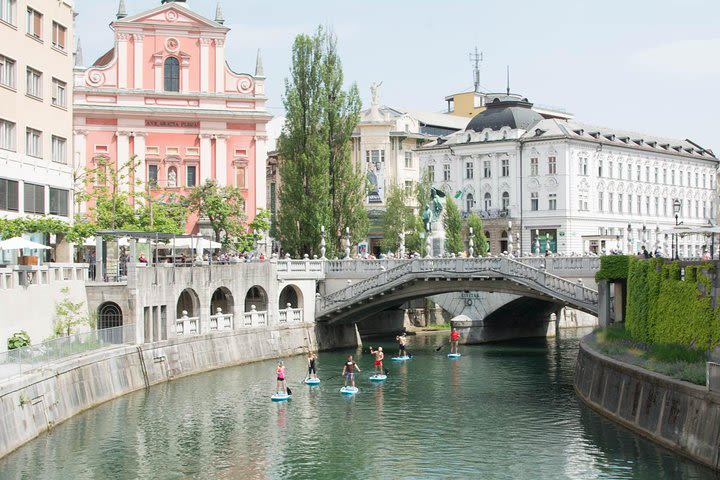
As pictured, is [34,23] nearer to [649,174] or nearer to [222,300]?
[222,300]

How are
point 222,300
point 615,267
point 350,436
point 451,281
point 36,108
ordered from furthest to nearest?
point 222,300 → point 451,281 → point 615,267 → point 36,108 → point 350,436

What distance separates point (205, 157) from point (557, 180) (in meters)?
42.6

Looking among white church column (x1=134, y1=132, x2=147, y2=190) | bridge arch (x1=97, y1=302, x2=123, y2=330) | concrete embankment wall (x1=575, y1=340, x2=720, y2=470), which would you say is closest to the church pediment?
white church column (x1=134, y1=132, x2=147, y2=190)

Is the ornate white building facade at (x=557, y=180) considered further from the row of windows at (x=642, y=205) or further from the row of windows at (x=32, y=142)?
the row of windows at (x=32, y=142)

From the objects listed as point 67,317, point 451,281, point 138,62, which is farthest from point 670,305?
point 138,62

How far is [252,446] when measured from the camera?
45188 millimetres

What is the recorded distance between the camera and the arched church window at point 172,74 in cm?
9244

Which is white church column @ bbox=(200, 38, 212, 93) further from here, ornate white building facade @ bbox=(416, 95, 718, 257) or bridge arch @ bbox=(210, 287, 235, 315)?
ornate white building facade @ bbox=(416, 95, 718, 257)

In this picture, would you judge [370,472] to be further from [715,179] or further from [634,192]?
[715,179]

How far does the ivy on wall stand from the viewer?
61031 mm

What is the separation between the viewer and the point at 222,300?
7844 cm

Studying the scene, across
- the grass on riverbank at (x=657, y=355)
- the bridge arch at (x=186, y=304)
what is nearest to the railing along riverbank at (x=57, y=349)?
the bridge arch at (x=186, y=304)

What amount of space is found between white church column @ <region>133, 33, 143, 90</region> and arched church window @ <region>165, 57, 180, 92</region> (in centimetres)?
195

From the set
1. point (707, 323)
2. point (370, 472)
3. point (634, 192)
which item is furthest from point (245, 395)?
point (634, 192)
